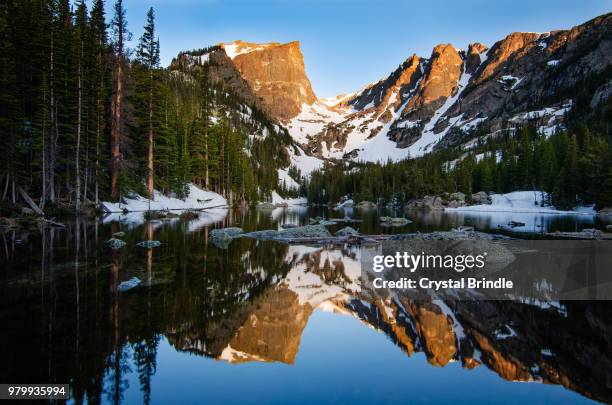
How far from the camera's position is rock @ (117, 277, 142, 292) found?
11144mm

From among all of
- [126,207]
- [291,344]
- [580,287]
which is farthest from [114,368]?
[126,207]

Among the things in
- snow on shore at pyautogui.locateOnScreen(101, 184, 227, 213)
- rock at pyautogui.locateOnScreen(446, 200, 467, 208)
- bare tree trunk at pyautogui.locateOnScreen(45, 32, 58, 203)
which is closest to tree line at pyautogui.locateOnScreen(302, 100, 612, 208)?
rock at pyautogui.locateOnScreen(446, 200, 467, 208)

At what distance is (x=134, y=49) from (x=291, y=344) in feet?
143

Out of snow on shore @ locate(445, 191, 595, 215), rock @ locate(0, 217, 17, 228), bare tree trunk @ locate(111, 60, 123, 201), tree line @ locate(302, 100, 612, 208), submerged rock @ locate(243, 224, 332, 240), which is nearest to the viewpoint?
rock @ locate(0, 217, 17, 228)

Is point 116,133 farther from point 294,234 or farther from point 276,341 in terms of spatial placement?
point 276,341

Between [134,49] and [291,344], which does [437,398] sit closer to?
[291,344]

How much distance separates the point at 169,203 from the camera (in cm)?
5012

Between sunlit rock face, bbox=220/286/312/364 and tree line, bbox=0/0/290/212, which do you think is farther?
tree line, bbox=0/0/290/212

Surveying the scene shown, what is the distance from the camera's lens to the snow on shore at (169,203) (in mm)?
40969

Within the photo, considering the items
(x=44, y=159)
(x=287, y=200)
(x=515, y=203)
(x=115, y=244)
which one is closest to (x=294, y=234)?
(x=115, y=244)

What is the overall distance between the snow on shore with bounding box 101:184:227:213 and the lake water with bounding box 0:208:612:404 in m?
28.6

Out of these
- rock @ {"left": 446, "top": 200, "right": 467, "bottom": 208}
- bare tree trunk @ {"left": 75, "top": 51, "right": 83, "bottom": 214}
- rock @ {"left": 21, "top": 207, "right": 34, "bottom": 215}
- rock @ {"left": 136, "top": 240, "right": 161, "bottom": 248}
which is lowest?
rock @ {"left": 136, "top": 240, "right": 161, "bottom": 248}

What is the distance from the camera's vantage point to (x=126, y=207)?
137 feet

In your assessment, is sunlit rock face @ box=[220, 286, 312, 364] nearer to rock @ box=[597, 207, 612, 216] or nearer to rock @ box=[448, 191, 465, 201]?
rock @ box=[597, 207, 612, 216]
